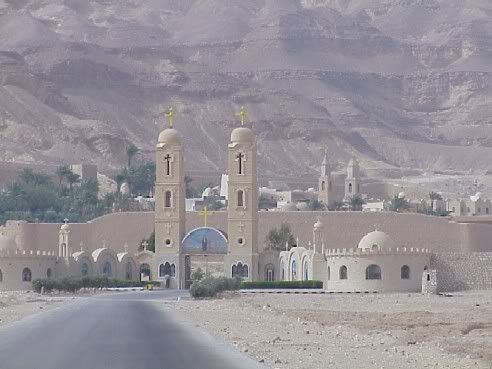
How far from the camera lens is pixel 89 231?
117 m

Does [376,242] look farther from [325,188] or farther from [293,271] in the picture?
[325,188]

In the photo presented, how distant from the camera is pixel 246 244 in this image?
9469cm

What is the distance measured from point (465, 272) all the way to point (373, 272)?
163 inches

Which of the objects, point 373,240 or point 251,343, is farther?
point 373,240

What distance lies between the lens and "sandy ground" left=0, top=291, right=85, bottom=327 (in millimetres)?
59312

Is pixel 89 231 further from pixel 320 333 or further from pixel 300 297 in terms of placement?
pixel 320 333

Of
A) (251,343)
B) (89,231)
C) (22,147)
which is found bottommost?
(251,343)

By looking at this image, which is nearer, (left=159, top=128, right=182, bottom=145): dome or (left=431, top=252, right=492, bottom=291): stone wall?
(left=431, top=252, right=492, bottom=291): stone wall

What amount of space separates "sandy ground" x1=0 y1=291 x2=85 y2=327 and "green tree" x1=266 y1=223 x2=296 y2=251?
2206 cm

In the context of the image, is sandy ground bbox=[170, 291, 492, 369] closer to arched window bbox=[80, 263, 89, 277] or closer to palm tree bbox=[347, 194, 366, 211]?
arched window bbox=[80, 263, 89, 277]

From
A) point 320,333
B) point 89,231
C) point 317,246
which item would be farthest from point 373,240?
point 320,333

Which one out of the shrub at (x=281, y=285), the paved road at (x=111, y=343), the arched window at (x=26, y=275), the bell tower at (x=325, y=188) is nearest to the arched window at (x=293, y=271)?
the shrub at (x=281, y=285)

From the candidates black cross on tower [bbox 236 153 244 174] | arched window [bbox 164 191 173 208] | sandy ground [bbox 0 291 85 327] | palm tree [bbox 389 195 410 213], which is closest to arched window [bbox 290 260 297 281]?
black cross on tower [bbox 236 153 244 174]

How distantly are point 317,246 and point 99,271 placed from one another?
11.0 meters
